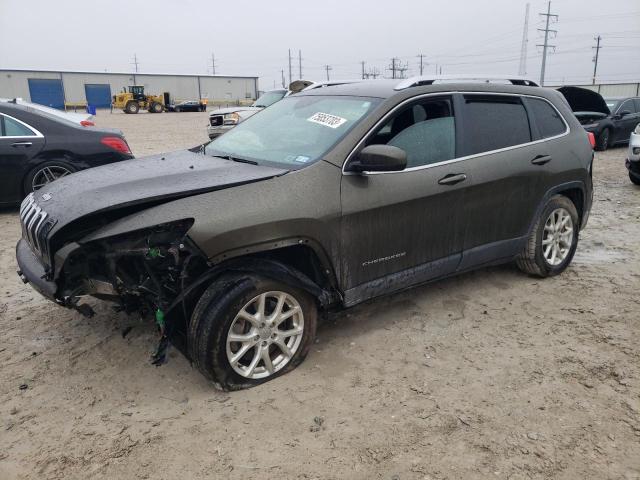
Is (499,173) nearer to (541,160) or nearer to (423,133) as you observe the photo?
(541,160)

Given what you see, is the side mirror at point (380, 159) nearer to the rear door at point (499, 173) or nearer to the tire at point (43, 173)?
the rear door at point (499, 173)

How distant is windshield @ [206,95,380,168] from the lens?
333 centimetres

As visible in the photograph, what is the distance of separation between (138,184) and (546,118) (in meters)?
3.49

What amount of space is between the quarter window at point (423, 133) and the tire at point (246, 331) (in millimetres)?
1226

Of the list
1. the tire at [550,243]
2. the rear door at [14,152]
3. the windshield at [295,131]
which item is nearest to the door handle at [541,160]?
the tire at [550,243]

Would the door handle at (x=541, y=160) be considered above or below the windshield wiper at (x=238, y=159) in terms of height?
below

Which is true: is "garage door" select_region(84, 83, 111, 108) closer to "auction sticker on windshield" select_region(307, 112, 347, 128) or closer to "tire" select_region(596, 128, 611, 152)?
"tire" select_region(596, 128, 611, 152)

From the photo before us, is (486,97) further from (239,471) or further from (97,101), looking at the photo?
(97,101)

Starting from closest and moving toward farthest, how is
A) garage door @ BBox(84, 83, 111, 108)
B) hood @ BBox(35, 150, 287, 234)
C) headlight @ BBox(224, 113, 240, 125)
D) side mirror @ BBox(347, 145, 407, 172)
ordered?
hood @ BBox(35, 150, 287, 234) → side mirror @ BBox(347, 145, 407, 172) → headlight @ BBox(224, 113, 240, 125) → garage door @ BBox(84, 83, 111, 108)

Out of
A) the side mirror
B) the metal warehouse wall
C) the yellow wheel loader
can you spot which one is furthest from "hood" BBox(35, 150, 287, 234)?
the metal warehouse wall

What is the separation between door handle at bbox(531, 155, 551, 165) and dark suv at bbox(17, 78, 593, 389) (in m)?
0.01

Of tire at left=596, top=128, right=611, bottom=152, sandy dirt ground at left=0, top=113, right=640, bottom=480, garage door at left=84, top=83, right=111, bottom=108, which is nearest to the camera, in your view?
sandy dirt ground at left=0, top=113, right=640, bottom=480

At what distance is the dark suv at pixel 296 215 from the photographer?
2.75m

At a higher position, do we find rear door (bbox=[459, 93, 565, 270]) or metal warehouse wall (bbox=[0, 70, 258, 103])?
metal warehouse wall (bbox=[0, 70, 258, 103])
